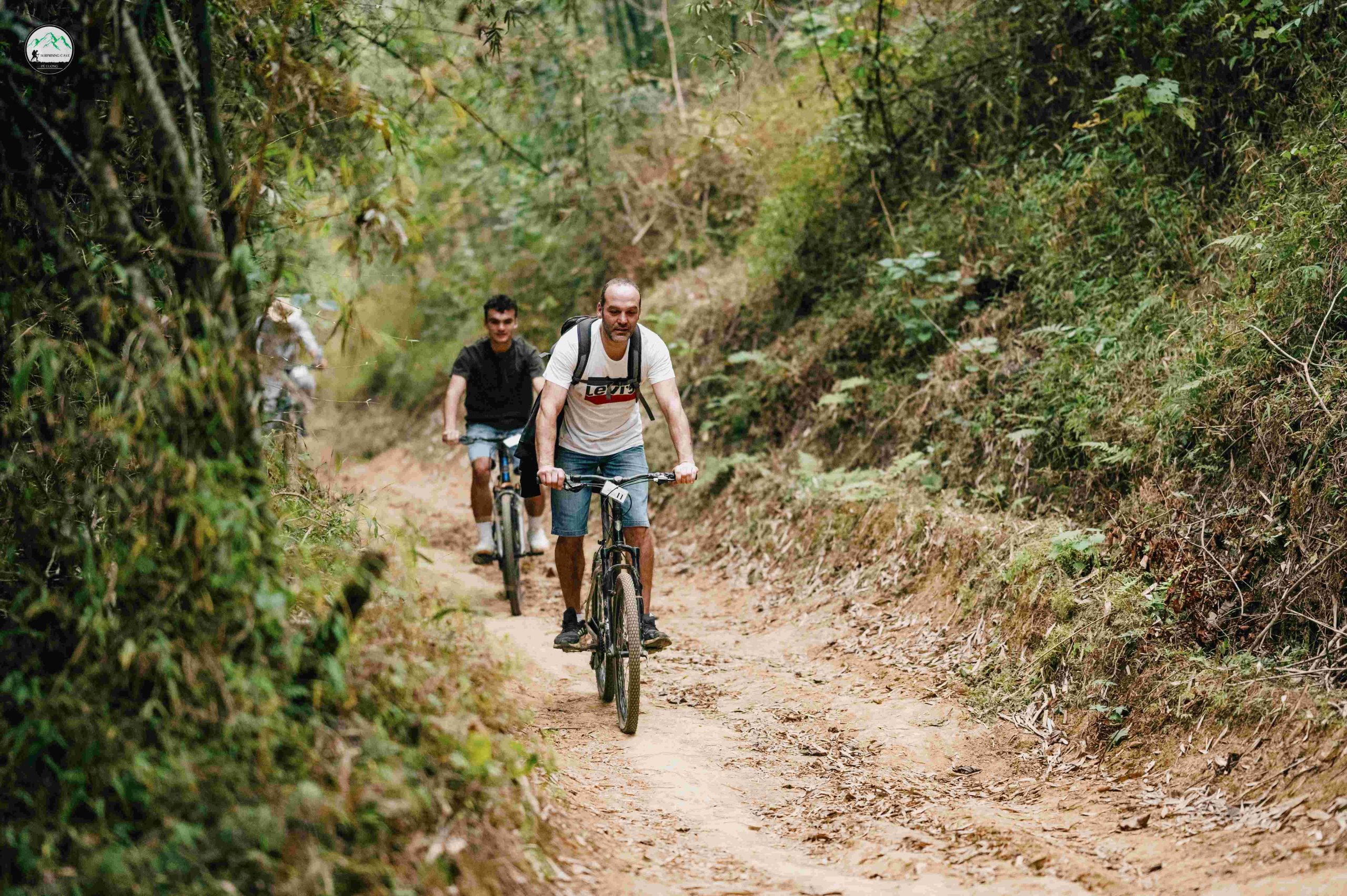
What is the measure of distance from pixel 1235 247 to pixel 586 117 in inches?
277

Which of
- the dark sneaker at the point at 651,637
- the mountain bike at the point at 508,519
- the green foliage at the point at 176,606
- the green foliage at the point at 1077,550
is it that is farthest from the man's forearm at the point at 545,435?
the green foliage at the point at 1077,550

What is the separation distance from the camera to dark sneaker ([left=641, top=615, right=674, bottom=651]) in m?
5.74

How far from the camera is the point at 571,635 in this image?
6.14m

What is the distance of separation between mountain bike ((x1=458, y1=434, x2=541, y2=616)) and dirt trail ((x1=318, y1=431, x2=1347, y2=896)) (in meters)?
0.71

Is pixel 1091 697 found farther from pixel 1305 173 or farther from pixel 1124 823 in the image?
pixel 1305 173

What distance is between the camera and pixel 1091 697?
535 cm

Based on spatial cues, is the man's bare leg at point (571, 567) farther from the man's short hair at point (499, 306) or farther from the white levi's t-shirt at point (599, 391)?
the man's short hair at point (499, 306)

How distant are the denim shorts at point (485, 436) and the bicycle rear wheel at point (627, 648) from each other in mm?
2986

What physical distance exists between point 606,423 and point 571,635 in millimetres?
1301

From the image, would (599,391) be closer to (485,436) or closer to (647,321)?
(485,436)

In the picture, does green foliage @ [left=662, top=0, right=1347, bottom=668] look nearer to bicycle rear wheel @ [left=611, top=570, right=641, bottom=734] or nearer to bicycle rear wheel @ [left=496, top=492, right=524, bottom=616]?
bicycle rear wheel @ [left=611, top=570, right=641, bottom=734]

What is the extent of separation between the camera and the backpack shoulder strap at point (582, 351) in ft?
19.2

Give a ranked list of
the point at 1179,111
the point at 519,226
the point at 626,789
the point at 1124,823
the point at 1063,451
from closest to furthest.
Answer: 1. the point at 1124,823
2. the point at 626,789
3. the point at 1063,451
4. the point at 1179,111
5. the point at 519,226

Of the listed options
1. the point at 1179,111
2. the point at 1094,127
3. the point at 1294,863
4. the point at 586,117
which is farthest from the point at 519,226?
the point at 1294,863
